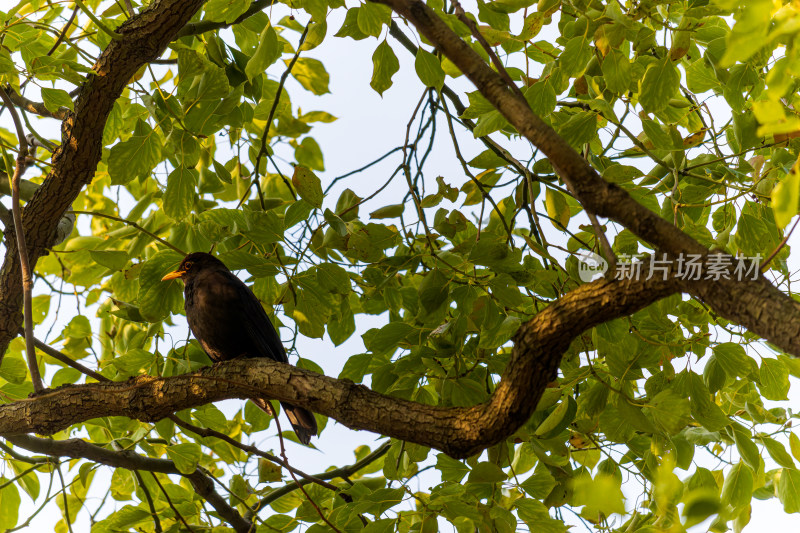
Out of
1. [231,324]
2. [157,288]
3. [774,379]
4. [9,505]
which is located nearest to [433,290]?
[157,288]

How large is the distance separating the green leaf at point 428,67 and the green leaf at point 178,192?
3.27 feet

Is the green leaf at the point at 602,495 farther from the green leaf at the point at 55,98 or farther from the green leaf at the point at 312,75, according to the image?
the green leaf at the point at 312,75

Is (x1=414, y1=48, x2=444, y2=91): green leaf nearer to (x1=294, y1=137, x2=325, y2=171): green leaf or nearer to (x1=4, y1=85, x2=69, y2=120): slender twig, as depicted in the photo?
(x1=294, y1=137, x2=325, y2=171): green leaf

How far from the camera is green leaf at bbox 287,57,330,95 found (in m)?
3.42

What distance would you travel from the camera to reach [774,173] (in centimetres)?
243

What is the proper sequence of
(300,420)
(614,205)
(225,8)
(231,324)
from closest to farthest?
(614,205) < (225,8) < (300,420) < (231,324)

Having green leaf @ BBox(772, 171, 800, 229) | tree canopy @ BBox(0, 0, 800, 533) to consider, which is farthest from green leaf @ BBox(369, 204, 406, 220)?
green leaf @ BBox(772, 171, 800, 229)

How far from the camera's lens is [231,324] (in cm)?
330

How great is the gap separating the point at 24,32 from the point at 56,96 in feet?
1.73

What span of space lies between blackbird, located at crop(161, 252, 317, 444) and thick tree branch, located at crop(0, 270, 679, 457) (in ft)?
2.28

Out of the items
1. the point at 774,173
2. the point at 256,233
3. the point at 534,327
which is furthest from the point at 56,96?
the point at 774,173

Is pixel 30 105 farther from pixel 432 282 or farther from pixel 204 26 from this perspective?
pixel 432 282

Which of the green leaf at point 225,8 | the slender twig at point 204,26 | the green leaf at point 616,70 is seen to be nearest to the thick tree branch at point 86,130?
the green leaf at point 225,8

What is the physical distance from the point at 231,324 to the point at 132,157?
96 centimetres
